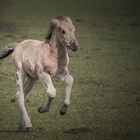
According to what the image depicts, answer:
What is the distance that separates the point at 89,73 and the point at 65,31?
6748mm

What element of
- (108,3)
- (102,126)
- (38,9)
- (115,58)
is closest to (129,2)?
(108,3)

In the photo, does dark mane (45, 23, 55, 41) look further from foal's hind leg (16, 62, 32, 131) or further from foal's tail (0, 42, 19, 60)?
foal's tail (0, 42, 19, 60)

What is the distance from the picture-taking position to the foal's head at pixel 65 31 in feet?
39.5

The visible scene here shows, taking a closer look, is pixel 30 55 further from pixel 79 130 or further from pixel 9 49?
pixel 79 130

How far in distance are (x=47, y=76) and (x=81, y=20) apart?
17.6 m

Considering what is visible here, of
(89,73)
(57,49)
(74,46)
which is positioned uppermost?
(74,46)

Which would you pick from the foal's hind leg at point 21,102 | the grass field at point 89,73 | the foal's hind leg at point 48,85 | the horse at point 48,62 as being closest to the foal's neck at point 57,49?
the horse at point 48,62

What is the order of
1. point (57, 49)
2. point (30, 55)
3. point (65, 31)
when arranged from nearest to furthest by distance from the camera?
point (65, 31)
point (57, 49)
point (30, 55)

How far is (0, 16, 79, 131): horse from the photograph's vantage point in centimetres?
1206

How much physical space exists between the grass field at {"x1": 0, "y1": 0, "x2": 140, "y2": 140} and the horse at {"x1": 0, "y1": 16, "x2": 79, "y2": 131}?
0.41 meters

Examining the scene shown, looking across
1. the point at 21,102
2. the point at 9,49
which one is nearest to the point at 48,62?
the point at 21,102

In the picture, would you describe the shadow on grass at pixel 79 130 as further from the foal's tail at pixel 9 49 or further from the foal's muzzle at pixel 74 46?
the foal's tail at pixel 9 49

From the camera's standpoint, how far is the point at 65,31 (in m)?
12.2

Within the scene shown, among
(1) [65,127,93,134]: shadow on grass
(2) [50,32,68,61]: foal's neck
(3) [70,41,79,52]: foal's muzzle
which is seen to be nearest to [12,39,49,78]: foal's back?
(2) [50,32,68,61]: foal's neck
